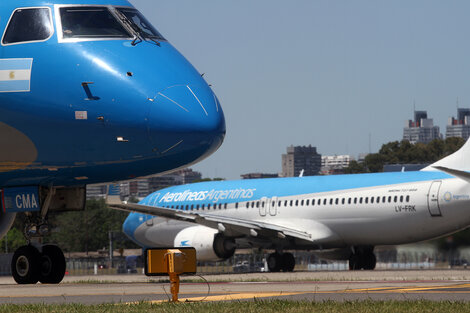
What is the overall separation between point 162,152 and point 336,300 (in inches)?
143

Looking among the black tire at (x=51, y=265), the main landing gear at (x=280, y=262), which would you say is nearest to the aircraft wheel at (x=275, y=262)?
the main landing gear at (x=280, y=262)

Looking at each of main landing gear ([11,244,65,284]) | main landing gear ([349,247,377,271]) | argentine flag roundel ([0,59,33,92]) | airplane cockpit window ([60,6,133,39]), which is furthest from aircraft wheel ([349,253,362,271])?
argentine flag roundel ([0,59,33,92])

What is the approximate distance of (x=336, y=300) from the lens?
1442 centimetres

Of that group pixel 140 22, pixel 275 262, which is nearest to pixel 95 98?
pixel 140 22

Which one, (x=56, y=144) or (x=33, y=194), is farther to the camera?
(x=33, y=194)

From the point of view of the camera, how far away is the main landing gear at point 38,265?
717 inches

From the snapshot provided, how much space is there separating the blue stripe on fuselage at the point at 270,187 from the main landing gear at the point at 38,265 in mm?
21298


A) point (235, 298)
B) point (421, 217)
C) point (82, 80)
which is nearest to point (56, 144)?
point (82, 80)

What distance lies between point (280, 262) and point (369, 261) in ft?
11.1

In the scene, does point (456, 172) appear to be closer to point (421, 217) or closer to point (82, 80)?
point (421, 217)

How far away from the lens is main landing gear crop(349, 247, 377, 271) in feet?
135

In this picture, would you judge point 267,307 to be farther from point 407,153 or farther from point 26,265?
point 407,153

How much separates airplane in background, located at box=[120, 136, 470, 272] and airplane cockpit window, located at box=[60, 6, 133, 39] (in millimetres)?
18643

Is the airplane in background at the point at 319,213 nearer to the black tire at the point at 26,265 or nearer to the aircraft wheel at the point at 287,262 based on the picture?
the aircraft wheel at the point at 287,262
